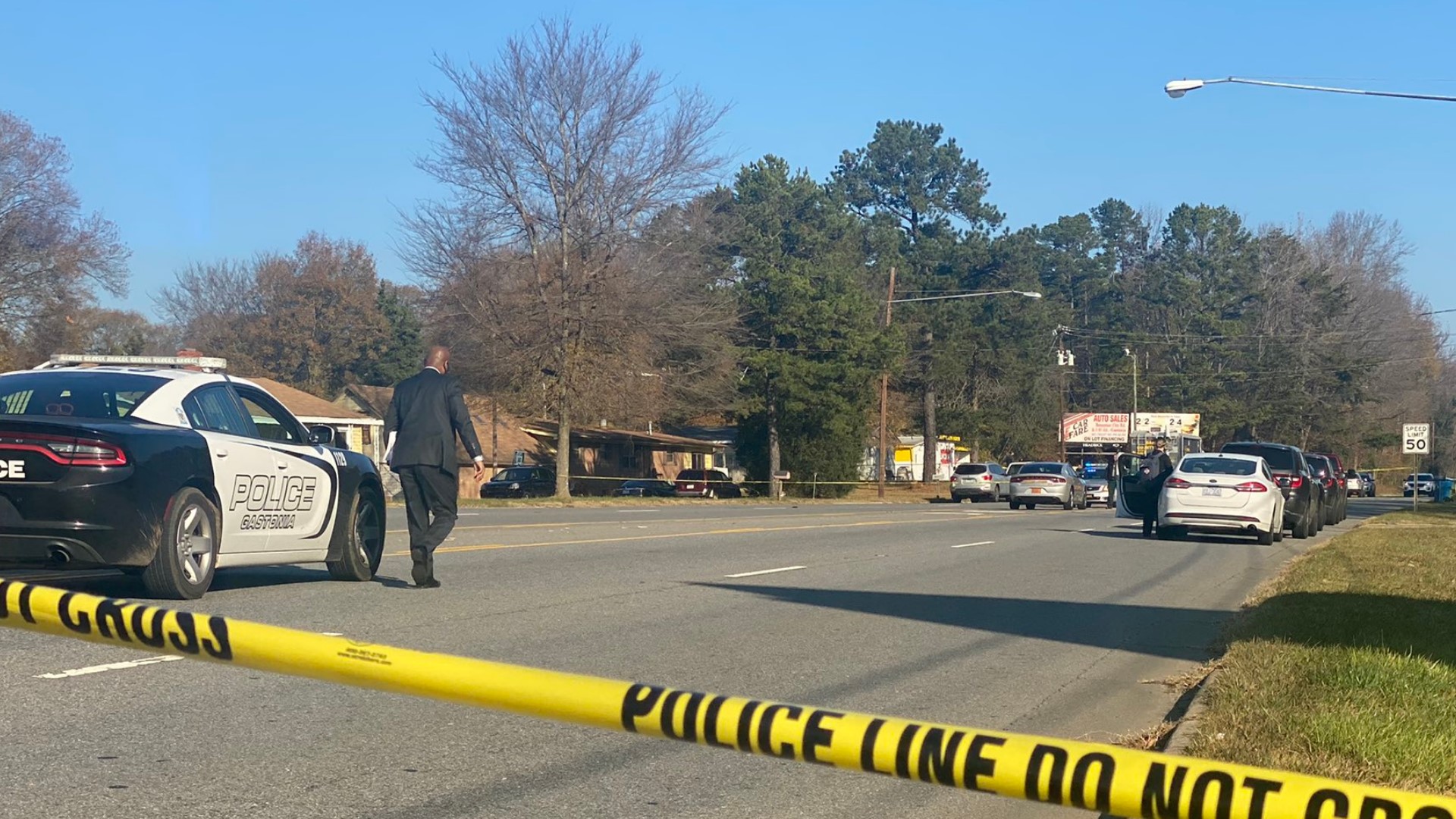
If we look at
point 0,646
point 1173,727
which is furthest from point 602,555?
point 1173,727

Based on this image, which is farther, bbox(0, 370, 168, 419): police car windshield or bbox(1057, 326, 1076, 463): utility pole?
bbox(1057, 326, 1076, 463): utility pole

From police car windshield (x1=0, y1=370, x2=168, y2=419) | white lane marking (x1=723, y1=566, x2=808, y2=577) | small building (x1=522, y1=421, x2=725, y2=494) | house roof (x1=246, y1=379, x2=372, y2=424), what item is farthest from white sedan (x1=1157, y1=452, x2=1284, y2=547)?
small building (x1=522, y1=421, x2=725, y2=494)

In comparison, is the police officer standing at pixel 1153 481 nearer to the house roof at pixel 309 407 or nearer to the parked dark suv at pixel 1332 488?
the parked dark suv at pixel 1332 488

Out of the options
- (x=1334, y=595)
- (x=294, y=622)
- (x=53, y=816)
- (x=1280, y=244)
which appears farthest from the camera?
(x=1280, y=244)

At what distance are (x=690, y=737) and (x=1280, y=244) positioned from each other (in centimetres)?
11545

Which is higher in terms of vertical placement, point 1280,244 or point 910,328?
point 1280,244

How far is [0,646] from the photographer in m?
8.10

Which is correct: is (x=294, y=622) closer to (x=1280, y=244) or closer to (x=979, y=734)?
(x=979, y=734)

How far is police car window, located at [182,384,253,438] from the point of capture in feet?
33.9

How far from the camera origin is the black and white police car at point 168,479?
9102 mm

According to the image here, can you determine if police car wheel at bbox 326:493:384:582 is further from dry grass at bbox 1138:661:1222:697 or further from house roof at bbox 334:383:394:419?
house roof at bbox 334:383:394:419

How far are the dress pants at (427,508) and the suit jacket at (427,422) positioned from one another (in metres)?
0.08

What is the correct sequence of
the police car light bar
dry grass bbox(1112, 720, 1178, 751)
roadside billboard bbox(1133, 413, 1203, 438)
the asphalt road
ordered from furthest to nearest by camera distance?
roadside billboard bbox(1133, 413, 1203, 438), the police car light bar, dry grass bbox(1112, 720, 1178, 751), the asphalt road

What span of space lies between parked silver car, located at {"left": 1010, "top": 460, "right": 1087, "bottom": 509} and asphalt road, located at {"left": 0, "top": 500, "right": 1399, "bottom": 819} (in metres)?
26.8
